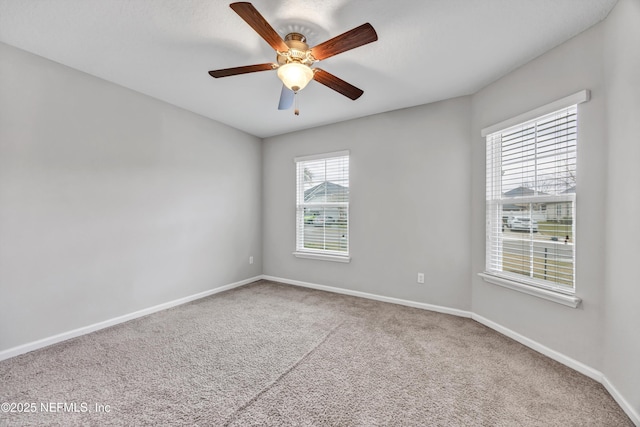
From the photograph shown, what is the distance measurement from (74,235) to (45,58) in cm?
159

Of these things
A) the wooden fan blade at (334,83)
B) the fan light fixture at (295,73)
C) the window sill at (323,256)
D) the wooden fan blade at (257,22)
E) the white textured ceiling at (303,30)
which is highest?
the white textured ceiling at (303,30)

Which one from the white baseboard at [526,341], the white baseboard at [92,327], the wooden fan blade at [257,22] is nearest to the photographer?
the wooden fan blade at [257,22]

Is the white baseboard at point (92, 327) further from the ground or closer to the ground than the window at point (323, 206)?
closer to the ground

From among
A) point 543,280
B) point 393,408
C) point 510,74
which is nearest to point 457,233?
point 543,280

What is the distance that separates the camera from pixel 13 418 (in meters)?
1.53

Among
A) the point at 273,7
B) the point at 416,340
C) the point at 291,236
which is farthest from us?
the point at 291,236

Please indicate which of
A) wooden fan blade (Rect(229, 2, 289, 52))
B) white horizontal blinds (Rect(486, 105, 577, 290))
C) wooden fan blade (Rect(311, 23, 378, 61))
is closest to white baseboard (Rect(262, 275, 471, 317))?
white horizontal blinds (Rect(486, 105, 577, 290))

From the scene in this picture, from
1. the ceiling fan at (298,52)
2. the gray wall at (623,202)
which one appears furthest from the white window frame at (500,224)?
the ceiling fan at (298,52)

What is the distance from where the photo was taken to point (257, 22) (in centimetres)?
150

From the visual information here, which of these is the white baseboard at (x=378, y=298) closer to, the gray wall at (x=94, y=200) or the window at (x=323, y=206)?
the window at (x=323, y=206)

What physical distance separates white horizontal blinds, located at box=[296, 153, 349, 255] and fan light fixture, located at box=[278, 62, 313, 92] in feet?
6.55

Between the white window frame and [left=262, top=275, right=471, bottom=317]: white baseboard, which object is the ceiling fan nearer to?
the white window frame

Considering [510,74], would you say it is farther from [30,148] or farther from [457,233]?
[30,148]

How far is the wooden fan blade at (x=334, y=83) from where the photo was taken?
2.02 meters
